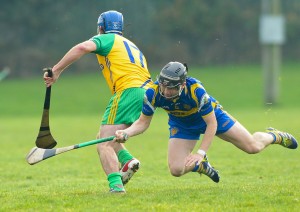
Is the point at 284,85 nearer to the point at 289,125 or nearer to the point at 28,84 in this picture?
the point at 28,84

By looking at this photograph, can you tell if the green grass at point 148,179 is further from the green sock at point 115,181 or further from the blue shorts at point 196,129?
the blue shorts at point 196,129

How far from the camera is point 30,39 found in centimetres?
4806

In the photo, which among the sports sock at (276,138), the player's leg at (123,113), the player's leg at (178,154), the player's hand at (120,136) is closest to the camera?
the player's hand at (120,136)

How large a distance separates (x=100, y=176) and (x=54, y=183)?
137cm

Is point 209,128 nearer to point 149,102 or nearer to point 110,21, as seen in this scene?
point 149,102

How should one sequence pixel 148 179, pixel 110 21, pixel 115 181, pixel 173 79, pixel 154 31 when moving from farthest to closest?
pixel 154 31, pixel 148 179, pixel 110 21, pixel 115 181, pixel 173 79

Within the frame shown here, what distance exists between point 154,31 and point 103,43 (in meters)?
38.1

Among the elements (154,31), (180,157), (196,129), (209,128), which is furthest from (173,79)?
(154,31)

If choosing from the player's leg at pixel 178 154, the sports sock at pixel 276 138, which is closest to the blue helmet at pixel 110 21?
the player's leg at pixel 178 154

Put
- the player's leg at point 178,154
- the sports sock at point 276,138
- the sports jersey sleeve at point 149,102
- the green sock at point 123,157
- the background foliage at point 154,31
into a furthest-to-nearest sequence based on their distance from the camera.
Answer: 1. the background foliage at point 154,31
2. the sports sock at point 276,138
3. the green sock at point 123,157
4. the player's leg at point 178,154
5. the sports jersey sleeve at point 149,102

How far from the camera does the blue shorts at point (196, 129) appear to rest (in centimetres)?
985

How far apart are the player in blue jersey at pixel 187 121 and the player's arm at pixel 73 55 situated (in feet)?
2.70

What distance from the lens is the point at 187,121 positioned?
32.2 feet

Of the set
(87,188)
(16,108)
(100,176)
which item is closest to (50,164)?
(100,176)
